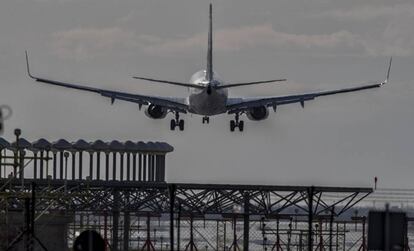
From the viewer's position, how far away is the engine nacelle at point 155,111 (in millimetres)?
137750

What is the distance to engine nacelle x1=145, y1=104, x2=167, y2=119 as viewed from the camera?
138 metres

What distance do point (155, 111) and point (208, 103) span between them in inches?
471

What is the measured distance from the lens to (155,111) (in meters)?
138

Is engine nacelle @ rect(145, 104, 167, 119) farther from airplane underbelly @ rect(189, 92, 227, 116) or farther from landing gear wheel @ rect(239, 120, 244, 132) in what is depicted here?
landing gear wheel @ rect(239, 120, 244, 132)

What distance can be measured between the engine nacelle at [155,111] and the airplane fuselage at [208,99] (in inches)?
244

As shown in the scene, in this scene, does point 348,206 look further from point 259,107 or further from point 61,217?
point 259,107

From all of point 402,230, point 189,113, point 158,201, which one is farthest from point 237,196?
point 402,230

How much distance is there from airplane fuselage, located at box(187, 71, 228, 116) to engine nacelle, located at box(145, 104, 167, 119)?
6207 mm

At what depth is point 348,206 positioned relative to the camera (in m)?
82.6

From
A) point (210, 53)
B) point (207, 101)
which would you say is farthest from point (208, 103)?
point (210, 53)

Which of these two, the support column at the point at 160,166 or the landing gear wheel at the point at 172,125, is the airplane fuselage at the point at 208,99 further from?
the support column at the point at 160,166

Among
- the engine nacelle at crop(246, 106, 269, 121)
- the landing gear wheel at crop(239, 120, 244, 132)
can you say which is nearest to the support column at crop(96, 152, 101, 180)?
the landing gear wheel at crop(239, 120, 244, 132)

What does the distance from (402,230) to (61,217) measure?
1832 inches

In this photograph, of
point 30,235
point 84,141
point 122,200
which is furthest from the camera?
point 84,141
